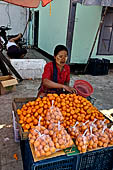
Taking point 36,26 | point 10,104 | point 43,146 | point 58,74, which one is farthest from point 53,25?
point 43,146

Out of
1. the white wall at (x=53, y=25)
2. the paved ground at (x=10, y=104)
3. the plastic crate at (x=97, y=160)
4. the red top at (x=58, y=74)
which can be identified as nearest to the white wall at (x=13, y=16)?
the white wall at (x=53, y=25)

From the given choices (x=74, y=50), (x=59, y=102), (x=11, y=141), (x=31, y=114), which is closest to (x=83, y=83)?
(x=59, y=102)

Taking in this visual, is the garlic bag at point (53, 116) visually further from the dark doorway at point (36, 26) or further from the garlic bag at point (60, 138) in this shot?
the dark doorway at point (36, 26)

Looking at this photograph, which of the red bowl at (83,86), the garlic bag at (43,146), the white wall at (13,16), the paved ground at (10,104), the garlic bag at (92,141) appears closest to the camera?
the garlic bag at (43,146)

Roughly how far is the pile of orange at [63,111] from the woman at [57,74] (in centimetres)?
36

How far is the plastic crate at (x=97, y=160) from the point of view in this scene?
6.35ft

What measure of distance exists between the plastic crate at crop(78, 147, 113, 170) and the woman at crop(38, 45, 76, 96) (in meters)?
1.11

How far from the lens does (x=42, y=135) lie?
1.78 metres

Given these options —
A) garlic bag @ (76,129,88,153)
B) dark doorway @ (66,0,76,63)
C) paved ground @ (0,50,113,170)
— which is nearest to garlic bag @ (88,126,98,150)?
garlic bag @ (76,129,88,153)

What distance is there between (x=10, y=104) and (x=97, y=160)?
293 centimetres

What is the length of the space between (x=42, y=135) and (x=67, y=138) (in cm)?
28

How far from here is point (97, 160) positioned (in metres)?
2.03

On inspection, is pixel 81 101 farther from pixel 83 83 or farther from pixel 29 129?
pixel 29 129

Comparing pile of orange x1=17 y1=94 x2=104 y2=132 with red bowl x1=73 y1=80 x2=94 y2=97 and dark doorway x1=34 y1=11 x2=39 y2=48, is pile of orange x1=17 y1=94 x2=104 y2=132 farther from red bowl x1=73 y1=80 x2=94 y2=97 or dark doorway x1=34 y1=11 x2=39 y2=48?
dark doorway x1=34 y1=11 x2=39 y2=48
